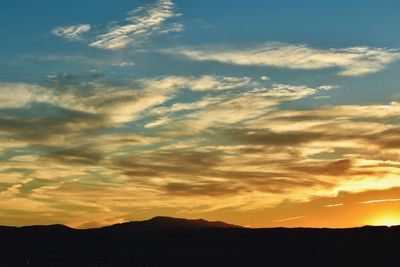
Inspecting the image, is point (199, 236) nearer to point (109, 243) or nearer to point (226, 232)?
point (226, 232)

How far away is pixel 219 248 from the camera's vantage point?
15775 cm

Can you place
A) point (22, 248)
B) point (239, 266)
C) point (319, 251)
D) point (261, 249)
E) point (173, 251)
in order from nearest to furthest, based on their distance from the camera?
point (239, 266), point (319, 251), point (261, 249), point (173, 251), point (22, 248)

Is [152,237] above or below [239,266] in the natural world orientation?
above

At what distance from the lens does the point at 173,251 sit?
16000cm

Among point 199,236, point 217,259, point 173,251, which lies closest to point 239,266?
point 217,259

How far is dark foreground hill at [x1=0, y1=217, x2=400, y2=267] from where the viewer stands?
131250mm

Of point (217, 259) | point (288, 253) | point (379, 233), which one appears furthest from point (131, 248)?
point (379, 233)

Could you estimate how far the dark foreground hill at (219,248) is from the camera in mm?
131250

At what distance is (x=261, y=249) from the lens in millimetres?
149375

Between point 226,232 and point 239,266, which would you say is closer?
point 239,266

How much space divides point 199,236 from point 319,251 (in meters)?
49.8

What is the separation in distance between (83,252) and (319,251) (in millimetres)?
69767

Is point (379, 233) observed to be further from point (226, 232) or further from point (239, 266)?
point (226, 232)

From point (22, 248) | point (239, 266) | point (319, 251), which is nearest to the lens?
point (239, 266)
